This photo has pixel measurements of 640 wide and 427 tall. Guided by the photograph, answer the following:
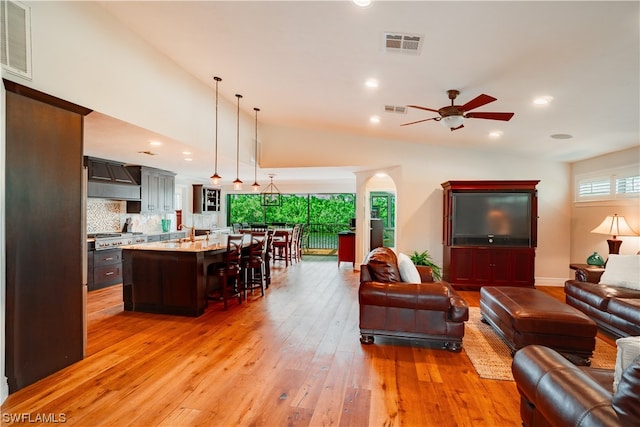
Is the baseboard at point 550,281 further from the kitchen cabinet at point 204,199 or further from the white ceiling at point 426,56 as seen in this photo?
the kitchen cabinet at point 204,199

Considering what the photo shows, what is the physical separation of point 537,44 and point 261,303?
4437mm

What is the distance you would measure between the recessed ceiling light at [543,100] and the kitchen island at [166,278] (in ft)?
14.3

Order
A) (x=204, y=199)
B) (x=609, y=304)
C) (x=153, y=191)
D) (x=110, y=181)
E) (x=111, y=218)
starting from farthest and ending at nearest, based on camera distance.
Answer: (x=204, y=199) → (x=153, y=191) → (x=111, y=218) → (x=110, y=181) → (x=609, y=304)

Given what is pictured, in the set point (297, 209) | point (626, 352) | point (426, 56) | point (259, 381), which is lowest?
point (259, 381)

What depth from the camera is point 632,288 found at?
3924mm

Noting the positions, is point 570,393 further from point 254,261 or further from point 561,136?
point 561,136

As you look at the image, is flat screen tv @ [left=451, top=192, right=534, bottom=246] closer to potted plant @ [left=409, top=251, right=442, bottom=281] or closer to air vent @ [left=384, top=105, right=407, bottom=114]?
potted plant @ [left=409, top=251, right=442, bottom=281]

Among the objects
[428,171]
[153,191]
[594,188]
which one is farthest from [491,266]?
[153,191]

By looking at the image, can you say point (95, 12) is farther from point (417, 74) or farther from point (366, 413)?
point (366, 413)

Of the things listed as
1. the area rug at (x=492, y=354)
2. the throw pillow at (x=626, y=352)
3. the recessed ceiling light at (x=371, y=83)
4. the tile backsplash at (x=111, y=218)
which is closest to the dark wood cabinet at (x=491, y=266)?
the area rug at (x=492, y=354)

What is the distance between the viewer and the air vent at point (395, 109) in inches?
186

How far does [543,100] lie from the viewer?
3777mm

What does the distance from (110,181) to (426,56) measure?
19.9 feet

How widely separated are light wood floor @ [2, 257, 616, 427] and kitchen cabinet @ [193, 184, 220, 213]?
611 cm
